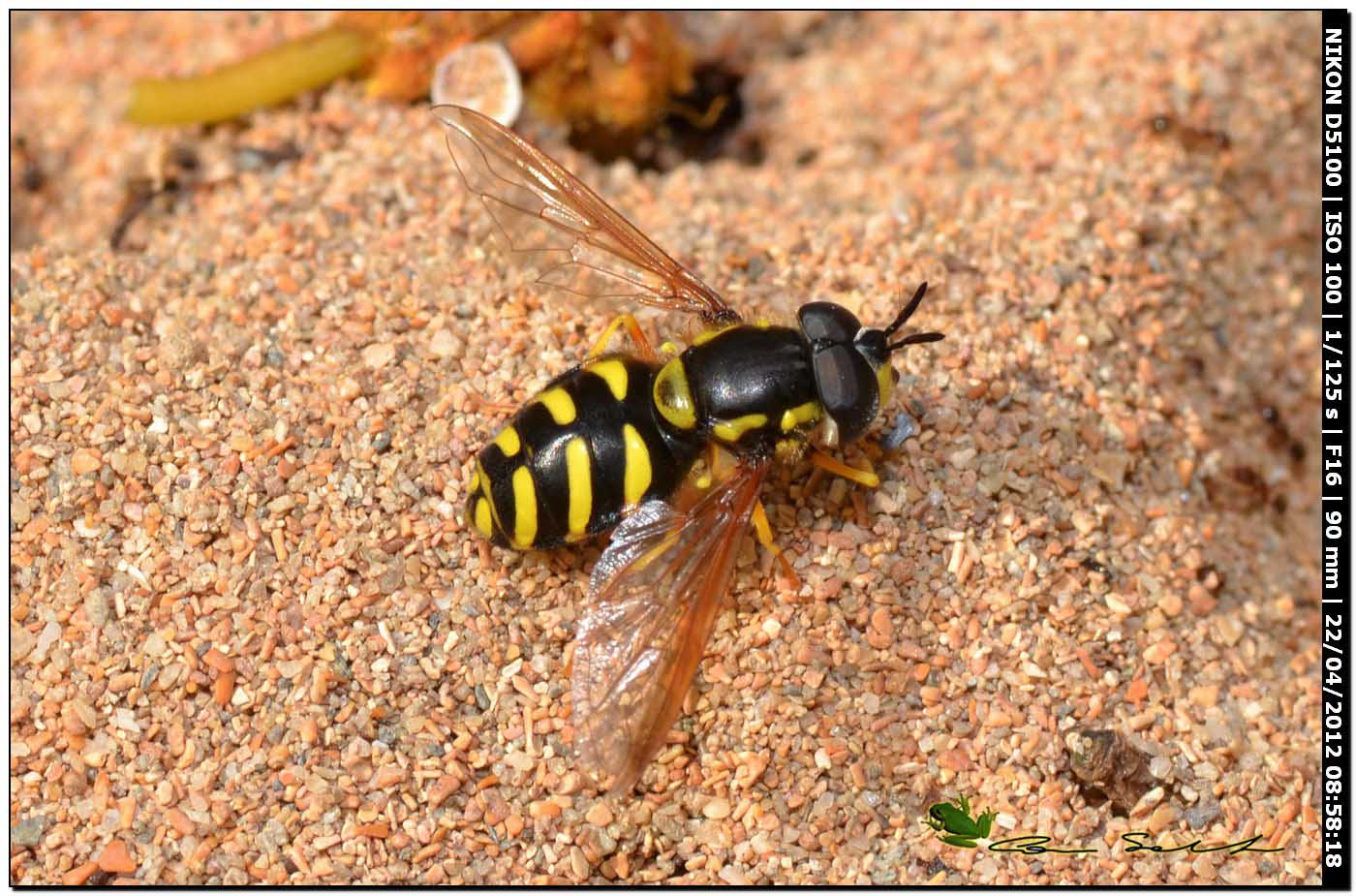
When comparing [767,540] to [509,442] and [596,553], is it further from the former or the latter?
[509,442]

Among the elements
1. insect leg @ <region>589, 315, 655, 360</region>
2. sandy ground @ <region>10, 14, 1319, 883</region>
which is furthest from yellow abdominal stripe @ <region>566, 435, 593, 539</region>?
insect leg @ <region>589, 315, 655, 360</region>

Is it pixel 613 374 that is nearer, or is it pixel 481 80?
pixel 613 374

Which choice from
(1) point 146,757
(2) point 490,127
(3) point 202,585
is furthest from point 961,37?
(1) point 146,757

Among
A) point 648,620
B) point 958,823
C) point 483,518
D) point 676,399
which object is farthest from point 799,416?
point 958,823

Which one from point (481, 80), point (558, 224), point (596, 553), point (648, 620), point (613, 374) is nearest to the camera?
point (648, 620)

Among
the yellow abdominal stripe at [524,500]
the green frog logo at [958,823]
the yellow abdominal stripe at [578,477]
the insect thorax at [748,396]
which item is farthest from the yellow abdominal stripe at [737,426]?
the green frog logo at [958,823]

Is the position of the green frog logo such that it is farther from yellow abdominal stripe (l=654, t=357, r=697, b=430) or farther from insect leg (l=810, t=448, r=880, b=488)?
yellow abdominal stripe (l=654, t=357, r=697, b=430)
